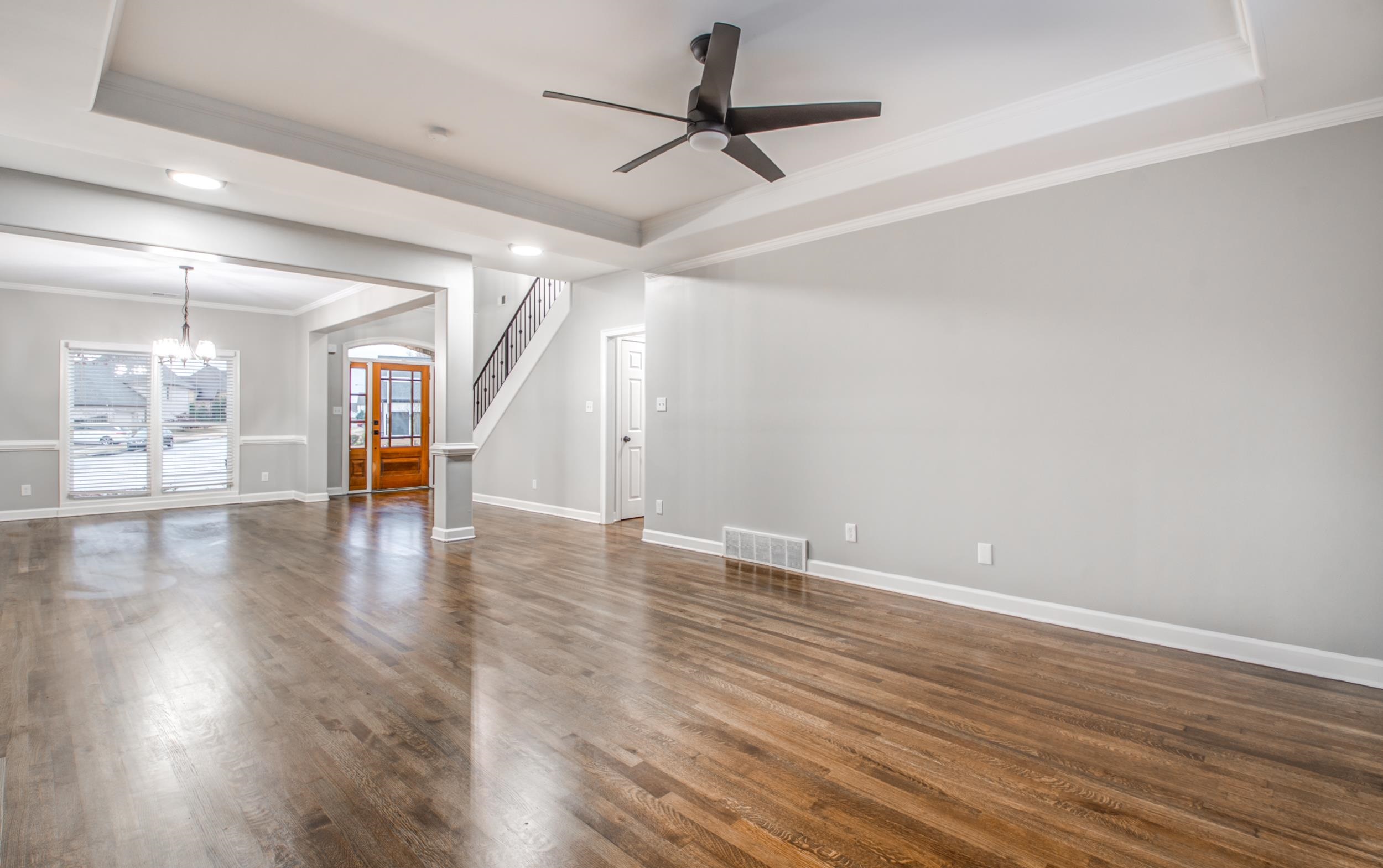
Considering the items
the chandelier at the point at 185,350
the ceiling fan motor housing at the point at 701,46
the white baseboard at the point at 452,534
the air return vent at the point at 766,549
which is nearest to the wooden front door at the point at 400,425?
the chandelier at the point at 185,350

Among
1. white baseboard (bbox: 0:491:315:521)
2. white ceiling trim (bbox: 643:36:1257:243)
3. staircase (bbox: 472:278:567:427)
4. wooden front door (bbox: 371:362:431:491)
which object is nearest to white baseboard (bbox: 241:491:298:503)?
white baseboard (bbox: 0:491:315:521)

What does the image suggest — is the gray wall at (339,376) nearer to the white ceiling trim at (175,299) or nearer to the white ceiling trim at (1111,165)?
the white ceiling trim at (175,299)

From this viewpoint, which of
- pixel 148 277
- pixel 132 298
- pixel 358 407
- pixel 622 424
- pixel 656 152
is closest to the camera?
pixel 656 152

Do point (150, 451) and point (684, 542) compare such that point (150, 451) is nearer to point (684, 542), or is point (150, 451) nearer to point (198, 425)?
point (198, 425)

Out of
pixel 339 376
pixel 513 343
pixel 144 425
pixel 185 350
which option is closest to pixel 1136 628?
pixel 513 343

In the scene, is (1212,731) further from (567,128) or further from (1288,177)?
(567,128)

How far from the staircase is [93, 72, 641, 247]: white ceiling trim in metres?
3.71

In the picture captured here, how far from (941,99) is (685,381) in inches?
124

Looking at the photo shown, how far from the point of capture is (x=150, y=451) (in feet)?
26.6

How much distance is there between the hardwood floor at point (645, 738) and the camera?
177 centimetres

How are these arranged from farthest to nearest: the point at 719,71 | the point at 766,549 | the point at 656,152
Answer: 1. the point at 766,549
2. the point at 656,152
3. the point at 719,71

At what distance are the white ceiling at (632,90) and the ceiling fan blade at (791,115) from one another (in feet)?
0.95

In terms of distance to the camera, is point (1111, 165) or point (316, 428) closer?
point (1111, 165)

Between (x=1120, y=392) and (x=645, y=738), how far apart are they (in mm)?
3081
